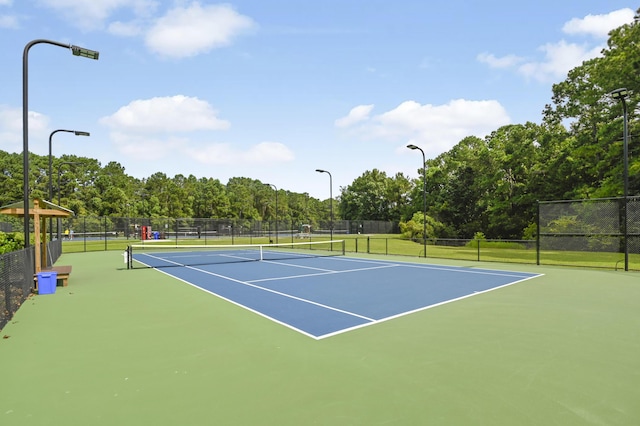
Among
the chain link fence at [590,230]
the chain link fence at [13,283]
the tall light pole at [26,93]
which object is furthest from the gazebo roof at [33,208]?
the chain link fence at [590,230]

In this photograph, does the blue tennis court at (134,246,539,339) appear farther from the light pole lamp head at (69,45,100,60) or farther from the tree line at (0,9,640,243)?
the tree line at (0,9,640,243)

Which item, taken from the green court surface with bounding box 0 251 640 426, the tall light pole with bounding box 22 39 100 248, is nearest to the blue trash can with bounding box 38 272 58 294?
the tall light pole with bounding box 22 39 100 248

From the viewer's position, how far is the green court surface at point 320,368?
406cm

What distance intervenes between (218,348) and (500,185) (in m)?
38.4

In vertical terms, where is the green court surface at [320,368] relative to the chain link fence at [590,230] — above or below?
below

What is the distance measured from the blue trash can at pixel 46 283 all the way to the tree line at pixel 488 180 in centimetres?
1794

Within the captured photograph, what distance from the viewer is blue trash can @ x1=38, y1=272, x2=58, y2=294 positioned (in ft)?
37.8

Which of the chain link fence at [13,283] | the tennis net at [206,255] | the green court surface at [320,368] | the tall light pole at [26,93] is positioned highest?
the tall light pole at [26,93]

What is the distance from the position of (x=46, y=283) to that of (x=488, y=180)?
39484mm

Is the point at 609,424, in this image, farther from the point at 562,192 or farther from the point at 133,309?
the point at 562,192

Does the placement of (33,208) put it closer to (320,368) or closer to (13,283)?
(13,283)

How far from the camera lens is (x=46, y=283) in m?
11.6

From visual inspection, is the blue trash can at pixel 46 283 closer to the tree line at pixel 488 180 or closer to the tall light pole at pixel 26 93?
the tall light pole at pixel 26 93

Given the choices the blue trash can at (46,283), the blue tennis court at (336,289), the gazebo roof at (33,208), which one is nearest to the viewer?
the blue tennis court at (336,289)
